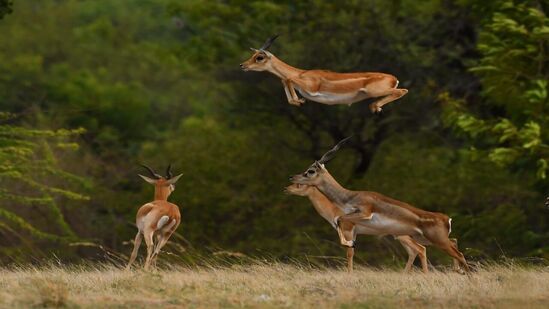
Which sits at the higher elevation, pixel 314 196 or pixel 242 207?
pixel 314 196

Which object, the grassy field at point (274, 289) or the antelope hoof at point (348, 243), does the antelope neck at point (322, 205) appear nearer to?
the antelope hoof at point (348, 243)

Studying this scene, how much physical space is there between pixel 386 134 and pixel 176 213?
19.0 m

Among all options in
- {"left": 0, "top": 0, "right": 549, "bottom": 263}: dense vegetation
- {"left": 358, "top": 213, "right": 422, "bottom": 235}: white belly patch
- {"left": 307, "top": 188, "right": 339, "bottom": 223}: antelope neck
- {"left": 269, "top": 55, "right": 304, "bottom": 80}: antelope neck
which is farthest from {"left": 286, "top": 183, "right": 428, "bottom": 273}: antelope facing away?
{"left": 0, "top": 0, "right": 549, "bottom": 263}: dense vegetation

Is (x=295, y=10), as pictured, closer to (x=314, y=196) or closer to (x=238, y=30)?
(x=238, y=30)

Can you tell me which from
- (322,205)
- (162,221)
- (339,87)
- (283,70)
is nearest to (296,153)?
(322,205)

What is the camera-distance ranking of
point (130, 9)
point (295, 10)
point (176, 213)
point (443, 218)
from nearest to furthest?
point (443, 218), point (176, 213), point (295, 10), point (130, 9)

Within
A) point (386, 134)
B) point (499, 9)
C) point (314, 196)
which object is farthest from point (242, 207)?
point (314, 196)

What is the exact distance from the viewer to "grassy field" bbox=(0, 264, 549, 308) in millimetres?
12539

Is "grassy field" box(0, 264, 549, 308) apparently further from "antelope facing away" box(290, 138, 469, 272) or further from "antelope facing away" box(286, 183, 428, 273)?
"antelope facing away" box(286, 183, 428, 273)

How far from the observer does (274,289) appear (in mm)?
13844

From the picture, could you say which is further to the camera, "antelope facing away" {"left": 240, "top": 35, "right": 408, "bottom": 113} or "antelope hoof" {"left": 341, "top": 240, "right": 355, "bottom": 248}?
"antelope hoof" {"left": 341, "top": 240, "right": 355, "bottom": 248}

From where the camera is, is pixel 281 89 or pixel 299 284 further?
pixel 281 89

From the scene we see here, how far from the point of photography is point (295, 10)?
3853 centimetres

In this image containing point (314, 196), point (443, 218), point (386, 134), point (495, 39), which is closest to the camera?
point (443, 218)
